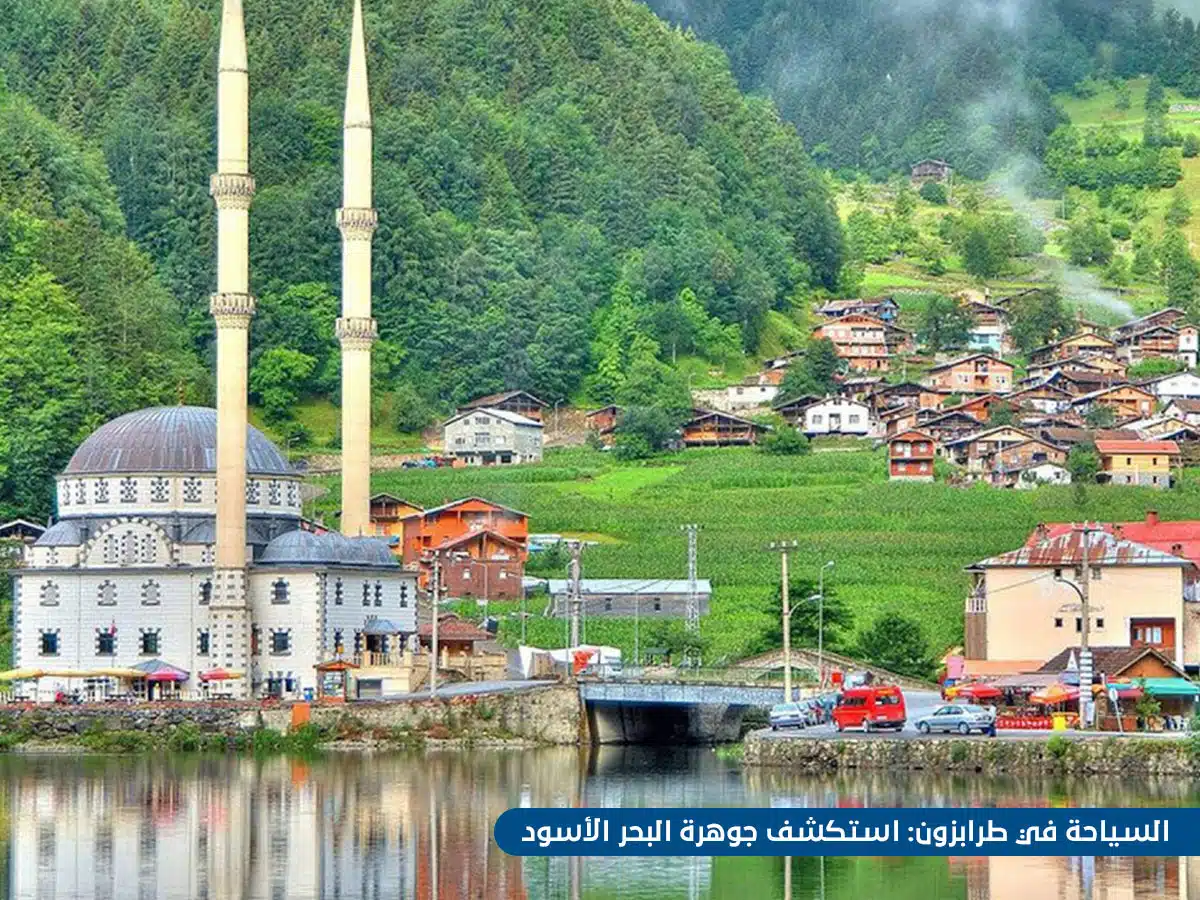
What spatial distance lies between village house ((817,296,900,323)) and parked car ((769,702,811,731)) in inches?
4230

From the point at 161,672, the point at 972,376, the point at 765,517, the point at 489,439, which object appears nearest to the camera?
the point at 161,672

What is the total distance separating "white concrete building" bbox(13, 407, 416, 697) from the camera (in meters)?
93.4

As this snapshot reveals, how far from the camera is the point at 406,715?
8300 cm

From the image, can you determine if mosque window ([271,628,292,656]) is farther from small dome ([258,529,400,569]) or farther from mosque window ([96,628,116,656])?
mosque window ([96,628,116,656])

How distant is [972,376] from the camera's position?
554 ft

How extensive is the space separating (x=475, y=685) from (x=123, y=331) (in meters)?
49.6

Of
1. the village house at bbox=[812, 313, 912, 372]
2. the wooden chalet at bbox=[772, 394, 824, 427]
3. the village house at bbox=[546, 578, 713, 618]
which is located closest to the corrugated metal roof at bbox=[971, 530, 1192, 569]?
the village house at bbox=[546, 578, 713, 618]

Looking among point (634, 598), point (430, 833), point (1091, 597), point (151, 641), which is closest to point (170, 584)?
point (151, 641)

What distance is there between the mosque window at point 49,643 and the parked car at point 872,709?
29201mm

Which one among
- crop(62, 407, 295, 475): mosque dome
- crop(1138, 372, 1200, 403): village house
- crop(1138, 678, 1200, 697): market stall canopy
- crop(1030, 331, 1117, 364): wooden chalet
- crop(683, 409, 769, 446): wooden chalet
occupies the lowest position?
crop(1138, 678, 1200, 697): market stall canopy

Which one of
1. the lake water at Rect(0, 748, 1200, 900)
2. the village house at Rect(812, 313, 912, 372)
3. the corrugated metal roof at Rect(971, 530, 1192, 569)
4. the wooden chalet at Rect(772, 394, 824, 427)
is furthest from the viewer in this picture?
the village house at Rect(812, 313, 912, 372)

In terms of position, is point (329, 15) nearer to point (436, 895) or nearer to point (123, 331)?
point (123, 331)

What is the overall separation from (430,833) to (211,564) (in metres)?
39.7

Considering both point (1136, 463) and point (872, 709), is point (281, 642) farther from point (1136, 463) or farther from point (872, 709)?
point (1136, 463)
